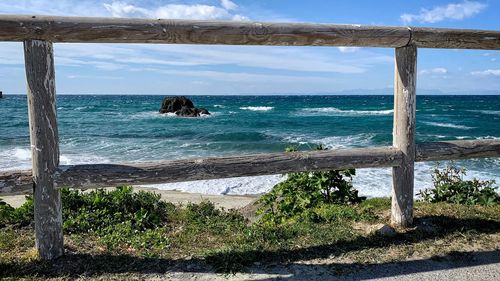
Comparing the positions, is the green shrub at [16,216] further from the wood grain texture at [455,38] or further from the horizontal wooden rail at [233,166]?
the wood grain texture at [455,38]

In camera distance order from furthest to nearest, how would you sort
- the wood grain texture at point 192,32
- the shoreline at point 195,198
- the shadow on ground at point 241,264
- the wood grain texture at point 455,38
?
the shoreline at point 195,198 < the wood grain texture at point 455,38 < the shadow on ground at point 241,264 < the wood grain texture at point 192,32

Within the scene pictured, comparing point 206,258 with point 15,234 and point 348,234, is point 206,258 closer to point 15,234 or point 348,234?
point 348,234

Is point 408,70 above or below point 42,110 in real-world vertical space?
above

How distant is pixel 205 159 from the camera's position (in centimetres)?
403

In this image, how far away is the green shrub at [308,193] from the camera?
5725 mm

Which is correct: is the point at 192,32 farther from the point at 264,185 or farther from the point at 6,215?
the point at 264,185

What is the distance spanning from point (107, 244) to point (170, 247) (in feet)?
2.04

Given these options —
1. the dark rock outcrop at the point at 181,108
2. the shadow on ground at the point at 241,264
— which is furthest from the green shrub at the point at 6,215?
the dark rock outcrop at the point at 181,108

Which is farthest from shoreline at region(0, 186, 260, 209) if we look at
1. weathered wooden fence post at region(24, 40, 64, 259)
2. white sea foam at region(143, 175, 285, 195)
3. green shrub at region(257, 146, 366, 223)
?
weathered wooden fence post at region(24, 40, 64, 259)

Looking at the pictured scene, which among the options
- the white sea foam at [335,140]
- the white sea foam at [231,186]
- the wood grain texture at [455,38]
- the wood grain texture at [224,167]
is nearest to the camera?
the wood grain texture at [224,167]

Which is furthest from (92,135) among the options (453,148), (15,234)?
(453,148)

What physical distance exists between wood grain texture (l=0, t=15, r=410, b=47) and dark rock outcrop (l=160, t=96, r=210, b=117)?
1538 inches

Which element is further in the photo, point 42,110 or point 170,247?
point 170,247

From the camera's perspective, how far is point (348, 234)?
4531 millimetres
